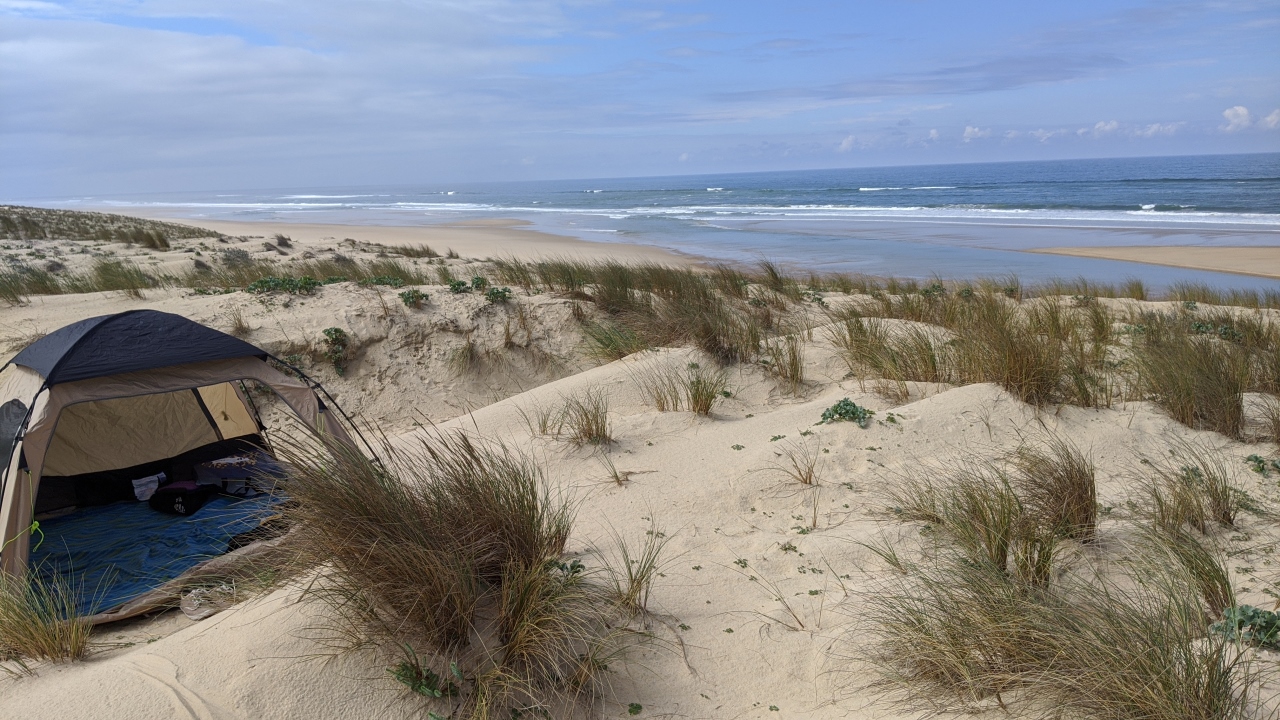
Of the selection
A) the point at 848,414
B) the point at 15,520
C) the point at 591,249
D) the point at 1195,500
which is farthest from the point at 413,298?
the point at 591,249

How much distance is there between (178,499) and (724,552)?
14.0 feet

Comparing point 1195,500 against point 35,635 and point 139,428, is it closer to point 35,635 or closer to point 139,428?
point 35,635

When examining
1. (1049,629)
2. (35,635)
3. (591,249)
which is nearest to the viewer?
(1049,629)

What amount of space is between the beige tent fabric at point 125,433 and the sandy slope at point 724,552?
2.60 meters

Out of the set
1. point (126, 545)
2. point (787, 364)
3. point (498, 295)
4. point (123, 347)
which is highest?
point (123, 347)

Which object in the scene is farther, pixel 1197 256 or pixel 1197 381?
pixel 1197 256

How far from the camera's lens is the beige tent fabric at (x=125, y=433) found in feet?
19.8

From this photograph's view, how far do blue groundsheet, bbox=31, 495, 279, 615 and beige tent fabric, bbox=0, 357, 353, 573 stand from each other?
316mm

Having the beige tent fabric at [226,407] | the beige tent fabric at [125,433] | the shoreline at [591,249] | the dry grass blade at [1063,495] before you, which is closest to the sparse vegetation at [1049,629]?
the dry grass blade at [1063,495]

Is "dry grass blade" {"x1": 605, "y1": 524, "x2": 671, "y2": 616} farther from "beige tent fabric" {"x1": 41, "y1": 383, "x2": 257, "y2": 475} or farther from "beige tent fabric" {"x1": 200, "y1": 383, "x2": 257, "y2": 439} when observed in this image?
"beige tent fabric" {"x1": 200, "y1": 383, "x2": 257, "y2": 439}

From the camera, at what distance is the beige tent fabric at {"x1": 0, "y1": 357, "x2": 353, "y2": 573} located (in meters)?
4.23

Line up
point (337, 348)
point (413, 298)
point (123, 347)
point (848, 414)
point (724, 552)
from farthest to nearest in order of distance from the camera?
point (413, 298)
point (337, 348)
point (848, 414)
point (123, 347)
point (724, 552)

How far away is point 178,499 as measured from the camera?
5812 mm

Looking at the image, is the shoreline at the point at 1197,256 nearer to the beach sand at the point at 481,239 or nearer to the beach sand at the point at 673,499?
the beach sand at the point at 481,239
